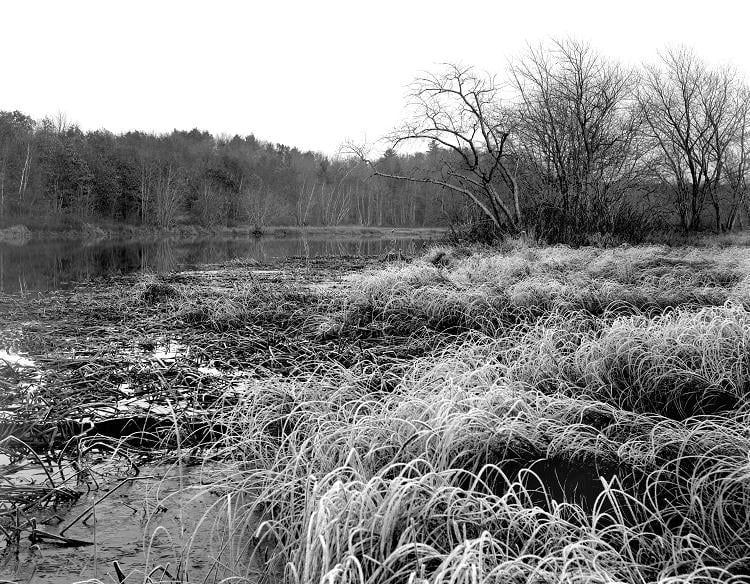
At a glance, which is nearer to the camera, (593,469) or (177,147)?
(593,469)

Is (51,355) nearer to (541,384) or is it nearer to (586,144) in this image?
(541,384)

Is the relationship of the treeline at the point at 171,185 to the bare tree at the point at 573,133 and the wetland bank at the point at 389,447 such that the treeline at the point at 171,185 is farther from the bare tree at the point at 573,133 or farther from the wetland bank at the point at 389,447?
the wetland bank at the point at 389,447

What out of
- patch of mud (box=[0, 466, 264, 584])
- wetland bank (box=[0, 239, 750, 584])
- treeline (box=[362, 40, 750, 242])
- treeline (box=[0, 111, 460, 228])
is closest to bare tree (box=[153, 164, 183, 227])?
treeline (box=[0, 111, 460, 228])

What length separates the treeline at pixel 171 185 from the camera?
38562mm

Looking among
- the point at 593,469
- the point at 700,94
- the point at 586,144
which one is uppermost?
the point at 700,94

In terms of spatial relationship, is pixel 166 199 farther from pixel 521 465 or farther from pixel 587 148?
pixel 521 465

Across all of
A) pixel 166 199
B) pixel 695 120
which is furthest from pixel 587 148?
pixel 166 199

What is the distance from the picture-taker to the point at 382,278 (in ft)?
28.3

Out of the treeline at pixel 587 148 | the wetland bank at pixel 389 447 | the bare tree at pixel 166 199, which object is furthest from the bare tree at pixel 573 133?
the bare tree at pixel 166 199

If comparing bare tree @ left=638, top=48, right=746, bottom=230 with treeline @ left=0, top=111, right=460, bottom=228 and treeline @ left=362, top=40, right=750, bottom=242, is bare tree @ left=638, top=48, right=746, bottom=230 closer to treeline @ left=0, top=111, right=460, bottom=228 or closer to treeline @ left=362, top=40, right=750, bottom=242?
treeline @ left=362, top=40, right=750, bottom=242

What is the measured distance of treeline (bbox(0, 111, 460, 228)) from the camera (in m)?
38.6

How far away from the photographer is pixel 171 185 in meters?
46.8

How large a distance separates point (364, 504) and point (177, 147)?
220ft

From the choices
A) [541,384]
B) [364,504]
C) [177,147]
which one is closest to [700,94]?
[541,384]
